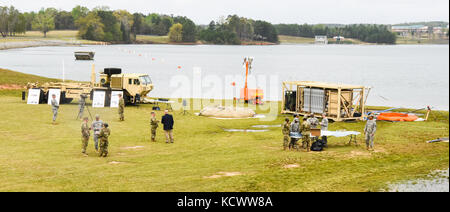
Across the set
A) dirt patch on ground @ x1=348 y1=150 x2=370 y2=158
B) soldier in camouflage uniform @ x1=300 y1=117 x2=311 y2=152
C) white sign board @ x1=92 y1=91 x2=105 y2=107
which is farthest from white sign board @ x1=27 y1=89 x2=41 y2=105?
dirt patch on ground @ x1=348 y1=150 x2=370 y2=158

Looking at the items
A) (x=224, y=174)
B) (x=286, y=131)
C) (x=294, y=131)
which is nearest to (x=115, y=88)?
(x=294, y=131)

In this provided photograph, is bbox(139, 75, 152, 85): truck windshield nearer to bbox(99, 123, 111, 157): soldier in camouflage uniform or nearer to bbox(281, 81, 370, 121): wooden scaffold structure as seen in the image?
bbox(281, 81, 370, 121): wooden scaffold structure

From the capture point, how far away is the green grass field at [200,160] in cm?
1811

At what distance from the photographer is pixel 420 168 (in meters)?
21.1

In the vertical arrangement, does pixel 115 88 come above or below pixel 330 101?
above

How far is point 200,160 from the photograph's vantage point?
2247cm

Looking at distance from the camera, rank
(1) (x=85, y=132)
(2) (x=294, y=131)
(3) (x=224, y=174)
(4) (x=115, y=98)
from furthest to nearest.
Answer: (4) (x=115, y=98)
(2) (x=294, y=131)
(1) (x=85, y=132)
(3) (x=224, y=174)

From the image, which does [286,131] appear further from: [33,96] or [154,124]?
[33,96]

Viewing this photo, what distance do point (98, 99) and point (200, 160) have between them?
21.3 m

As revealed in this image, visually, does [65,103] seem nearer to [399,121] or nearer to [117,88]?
[117,88]

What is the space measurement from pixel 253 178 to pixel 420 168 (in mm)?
6855

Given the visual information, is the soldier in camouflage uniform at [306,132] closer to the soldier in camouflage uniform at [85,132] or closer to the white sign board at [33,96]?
the soldier in camouflage uniform at [85,132]

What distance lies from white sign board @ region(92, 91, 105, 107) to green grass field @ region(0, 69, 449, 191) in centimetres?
800

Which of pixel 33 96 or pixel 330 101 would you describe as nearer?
pixel 330 101
